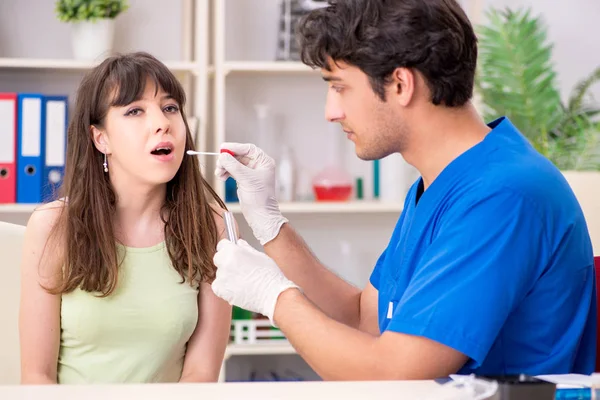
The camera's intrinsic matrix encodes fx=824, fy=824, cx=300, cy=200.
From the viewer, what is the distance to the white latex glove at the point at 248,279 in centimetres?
122

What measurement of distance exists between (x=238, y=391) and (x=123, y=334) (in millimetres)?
644

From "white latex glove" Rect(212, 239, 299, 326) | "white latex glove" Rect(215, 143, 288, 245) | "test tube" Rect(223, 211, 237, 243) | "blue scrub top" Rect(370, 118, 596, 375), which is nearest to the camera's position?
"blue scrub top" Rect(370, 118, 596, 375)

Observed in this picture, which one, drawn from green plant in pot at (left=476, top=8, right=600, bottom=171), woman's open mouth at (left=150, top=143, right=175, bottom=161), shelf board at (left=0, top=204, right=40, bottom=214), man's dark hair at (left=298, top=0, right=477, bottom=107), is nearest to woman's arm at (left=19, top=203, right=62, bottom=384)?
woman's open mouth at (left=150, top=143, right=175, bottom=161)

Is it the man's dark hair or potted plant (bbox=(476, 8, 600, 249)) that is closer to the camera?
the man's dark hair

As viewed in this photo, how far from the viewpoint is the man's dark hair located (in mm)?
1233

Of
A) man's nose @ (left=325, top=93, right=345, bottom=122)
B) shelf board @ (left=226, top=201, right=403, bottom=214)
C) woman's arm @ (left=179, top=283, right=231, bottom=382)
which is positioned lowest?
woman's arm @ (left=179, top=283, right=231, bottom=382)

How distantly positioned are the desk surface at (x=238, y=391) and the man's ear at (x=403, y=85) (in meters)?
0.48

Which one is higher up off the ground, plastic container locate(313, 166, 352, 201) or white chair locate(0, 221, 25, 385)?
plastic container locate(313, 166, 352, 201)

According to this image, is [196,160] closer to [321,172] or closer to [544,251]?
[544,251]

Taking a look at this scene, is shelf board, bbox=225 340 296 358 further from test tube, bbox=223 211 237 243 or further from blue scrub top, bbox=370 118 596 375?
blue scrub top, bbox=370 118 596 375

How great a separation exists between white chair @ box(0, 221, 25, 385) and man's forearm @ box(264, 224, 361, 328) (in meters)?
0.46

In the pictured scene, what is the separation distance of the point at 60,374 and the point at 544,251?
910mm

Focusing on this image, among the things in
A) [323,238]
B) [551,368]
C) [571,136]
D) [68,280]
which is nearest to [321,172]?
[323,238]

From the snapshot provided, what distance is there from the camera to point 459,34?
1.25 meters
